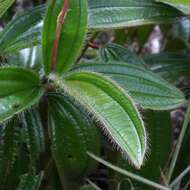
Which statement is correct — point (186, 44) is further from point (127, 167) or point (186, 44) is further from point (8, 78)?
point (8, 78)

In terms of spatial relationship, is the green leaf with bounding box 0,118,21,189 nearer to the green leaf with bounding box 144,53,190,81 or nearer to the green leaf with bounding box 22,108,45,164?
the green leaf with bounding box 22,108,45,164

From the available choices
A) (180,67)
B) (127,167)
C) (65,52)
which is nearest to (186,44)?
(180,67)

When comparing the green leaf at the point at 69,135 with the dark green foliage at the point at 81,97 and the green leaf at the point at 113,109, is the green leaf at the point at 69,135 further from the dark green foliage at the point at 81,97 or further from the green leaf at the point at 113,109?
the green leaf at the point at 113,109

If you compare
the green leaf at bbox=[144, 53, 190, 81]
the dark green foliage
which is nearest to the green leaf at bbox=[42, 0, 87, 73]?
the dark green foliage

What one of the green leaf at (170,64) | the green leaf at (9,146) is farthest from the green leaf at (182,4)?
the green leaf at (9,146)

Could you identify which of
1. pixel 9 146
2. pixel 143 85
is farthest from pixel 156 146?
pixel 9 146

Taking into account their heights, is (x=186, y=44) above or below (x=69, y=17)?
below

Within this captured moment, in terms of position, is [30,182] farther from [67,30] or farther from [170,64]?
[170,64]
